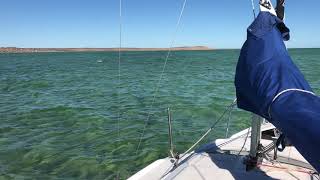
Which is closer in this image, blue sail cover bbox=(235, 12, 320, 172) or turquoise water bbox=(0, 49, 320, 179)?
blue sail cover bbox=(235, 12, 320, 172)

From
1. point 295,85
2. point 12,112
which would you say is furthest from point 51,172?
point 12,112

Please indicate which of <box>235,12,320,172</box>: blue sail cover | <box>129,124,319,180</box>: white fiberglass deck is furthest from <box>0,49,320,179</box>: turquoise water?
<box>235,12,320,172</box>: blue sail cover

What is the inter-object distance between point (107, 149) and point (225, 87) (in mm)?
15175

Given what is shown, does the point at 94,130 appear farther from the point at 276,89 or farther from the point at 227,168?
the point at 276,89

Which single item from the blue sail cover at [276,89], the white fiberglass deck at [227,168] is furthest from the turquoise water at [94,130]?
the blue sail cover at [276,89]

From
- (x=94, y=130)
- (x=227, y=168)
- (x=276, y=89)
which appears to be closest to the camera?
(x=276, y=89)

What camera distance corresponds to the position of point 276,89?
4.09 m

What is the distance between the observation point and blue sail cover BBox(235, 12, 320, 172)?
3600 millimetres

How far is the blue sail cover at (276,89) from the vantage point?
3.60 m

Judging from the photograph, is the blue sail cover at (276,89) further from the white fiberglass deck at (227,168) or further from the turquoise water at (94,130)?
the turquoise water at (94,130)

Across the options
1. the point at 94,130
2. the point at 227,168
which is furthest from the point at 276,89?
the point at 94,130

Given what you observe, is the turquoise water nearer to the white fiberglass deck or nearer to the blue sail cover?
the white fiberglass deck

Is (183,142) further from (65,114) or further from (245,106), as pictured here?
(245,106)

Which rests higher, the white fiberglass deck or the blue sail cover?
the blue sail cover
